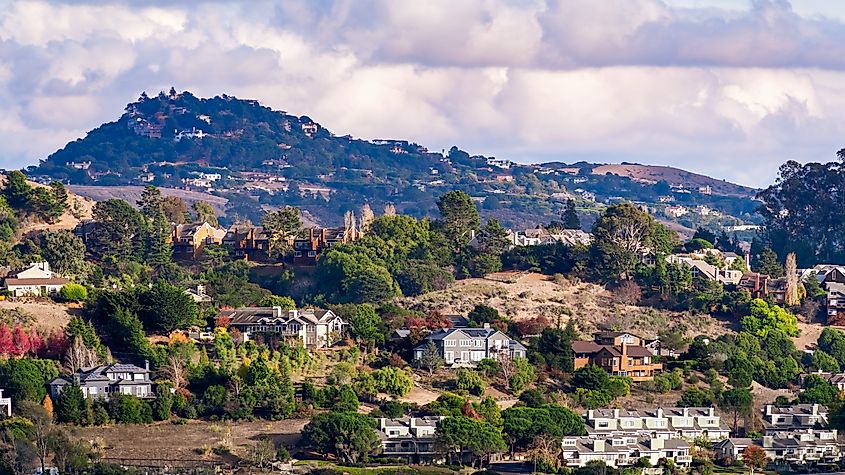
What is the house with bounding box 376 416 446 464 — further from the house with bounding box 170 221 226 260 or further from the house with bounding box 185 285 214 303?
the house with bounding box 170 221 226 260

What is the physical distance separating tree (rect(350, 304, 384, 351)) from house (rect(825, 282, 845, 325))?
25.7 meters

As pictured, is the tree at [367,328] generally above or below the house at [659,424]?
above

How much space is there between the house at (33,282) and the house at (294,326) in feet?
24.5

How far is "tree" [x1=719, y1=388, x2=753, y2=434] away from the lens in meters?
77.2

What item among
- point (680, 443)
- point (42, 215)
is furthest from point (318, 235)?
point (680, 443)

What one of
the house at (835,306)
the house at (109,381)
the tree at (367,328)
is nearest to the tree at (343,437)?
the house at (109,381)

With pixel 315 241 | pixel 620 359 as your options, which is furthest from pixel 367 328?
pixel 315 241

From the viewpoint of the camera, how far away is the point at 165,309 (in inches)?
3105

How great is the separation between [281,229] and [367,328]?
2105 cm

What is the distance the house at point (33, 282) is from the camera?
271ft

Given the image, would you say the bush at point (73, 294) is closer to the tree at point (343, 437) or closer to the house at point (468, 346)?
the house at point (468, 346)

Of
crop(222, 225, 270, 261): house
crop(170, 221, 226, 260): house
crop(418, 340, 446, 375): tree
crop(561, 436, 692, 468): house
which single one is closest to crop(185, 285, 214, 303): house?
crop(418, 340, 446, 375): tree

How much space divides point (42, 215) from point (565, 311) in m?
Answer: 29.3

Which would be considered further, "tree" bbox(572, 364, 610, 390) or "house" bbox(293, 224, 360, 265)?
"house" bbox(293, 224, 360, 265)
